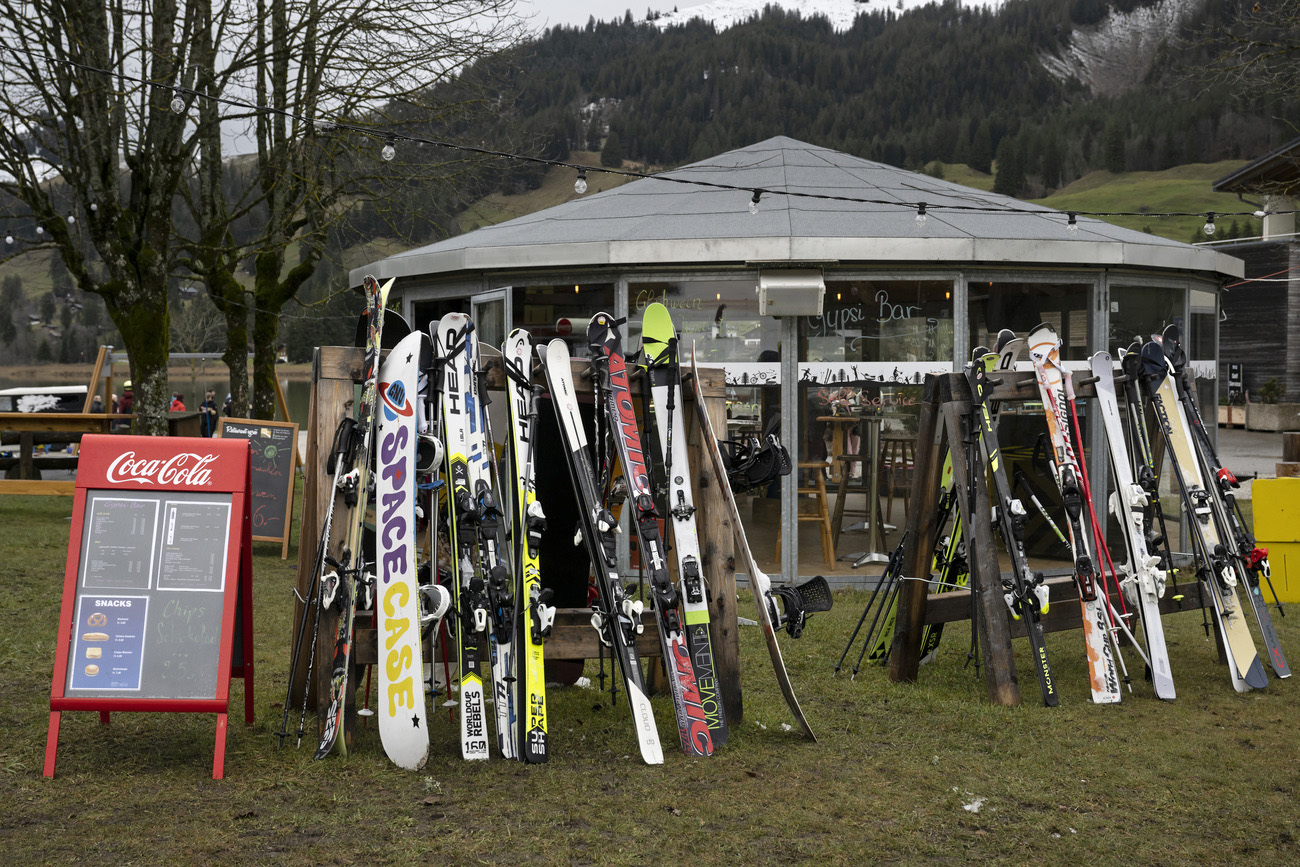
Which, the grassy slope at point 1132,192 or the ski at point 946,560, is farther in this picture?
the grassy slope at point 1132,192

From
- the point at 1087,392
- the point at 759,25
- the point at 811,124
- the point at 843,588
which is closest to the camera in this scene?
the point at 1087,392

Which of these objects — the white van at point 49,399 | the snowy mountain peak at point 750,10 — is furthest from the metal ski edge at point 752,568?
the snowy mountain peak at point 750,10

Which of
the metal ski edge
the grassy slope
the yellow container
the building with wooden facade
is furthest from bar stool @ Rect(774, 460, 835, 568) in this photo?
the grassy slope

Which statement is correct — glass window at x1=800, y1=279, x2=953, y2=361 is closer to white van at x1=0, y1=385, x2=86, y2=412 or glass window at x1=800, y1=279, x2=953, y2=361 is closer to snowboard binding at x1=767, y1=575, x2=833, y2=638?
snowboard binding at x1=767, y1=575, x2=833, y2=638

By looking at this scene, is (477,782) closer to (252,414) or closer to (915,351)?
(915,351)

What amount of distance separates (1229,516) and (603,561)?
3605 millimetres

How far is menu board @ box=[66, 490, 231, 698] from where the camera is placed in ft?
12.3

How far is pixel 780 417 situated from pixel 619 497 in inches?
160

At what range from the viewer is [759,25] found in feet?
367

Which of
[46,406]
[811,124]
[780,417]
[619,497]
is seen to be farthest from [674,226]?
[811,124]

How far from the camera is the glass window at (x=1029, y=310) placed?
27.6 feet

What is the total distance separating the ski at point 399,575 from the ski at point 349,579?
0.06 meters

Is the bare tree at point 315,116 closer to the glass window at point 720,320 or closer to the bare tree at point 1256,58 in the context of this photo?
the glass window at point 720,320

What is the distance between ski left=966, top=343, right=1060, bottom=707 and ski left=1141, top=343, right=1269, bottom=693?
3.49 feet
